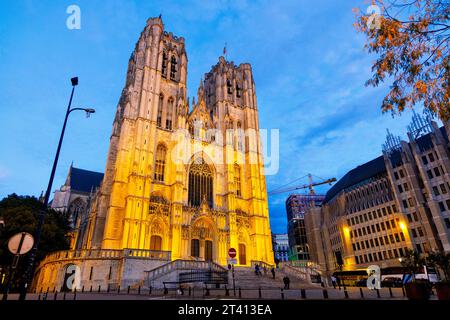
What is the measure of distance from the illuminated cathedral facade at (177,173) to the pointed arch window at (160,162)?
5.6 inches

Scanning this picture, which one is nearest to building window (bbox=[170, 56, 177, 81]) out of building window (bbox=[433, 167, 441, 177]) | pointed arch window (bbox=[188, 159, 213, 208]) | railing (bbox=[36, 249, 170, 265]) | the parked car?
pointed arch window (bbox=[188, 159, 213, 208])

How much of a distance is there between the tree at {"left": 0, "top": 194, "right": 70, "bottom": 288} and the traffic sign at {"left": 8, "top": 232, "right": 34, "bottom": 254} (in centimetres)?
2230

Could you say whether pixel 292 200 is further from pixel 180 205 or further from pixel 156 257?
pixel 156 257

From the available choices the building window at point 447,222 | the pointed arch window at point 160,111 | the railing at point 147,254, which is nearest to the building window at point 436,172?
the building window at point 447,222

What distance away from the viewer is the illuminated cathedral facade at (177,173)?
101ft

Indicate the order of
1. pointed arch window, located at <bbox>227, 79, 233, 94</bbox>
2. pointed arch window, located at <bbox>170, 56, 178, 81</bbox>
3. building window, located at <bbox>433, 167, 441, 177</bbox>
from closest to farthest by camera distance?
1. building window, located at <bbox>433, 167, 441, 177</bbox>
2. pointed arch window, located at <bbox>170, 56, 178, 81</bbox>
3. pointed arch window, located at <bbox>227, 79, 233, 94</bbox>

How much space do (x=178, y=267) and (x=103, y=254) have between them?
712 cm

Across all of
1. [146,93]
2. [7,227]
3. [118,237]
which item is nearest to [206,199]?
[118,237]

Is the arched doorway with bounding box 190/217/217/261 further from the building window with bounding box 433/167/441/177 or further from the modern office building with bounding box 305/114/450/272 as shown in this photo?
the building window with bounding box 433/167/441/177

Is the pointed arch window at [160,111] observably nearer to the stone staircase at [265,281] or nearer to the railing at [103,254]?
the railing at [103,254]

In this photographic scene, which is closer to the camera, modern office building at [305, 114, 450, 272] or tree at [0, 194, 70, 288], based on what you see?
tree at [0, 194, 70, 288]

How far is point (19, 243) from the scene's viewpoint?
6.91 metres

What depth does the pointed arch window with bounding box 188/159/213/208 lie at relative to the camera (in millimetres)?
36469

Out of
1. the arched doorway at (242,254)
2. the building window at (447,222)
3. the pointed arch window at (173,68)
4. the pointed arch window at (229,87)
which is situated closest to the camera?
the arched doorway at (242,254)
